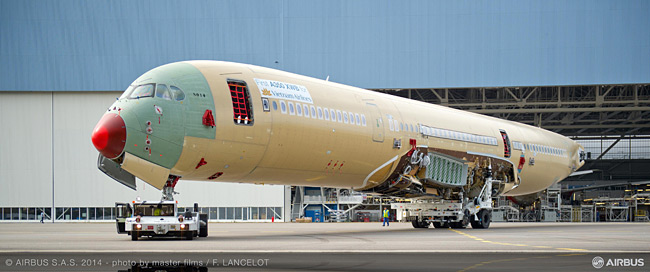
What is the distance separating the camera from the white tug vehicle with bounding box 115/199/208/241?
20.8 m

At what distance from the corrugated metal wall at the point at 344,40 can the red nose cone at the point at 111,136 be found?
108 feet

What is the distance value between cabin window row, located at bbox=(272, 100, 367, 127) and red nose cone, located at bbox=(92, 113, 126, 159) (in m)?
4.97

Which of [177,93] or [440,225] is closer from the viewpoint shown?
[177,93]

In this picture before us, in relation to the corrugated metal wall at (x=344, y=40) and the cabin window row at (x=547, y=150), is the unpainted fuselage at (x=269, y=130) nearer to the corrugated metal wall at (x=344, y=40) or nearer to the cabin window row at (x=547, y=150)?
the cabin window row at (x=547, y=150)

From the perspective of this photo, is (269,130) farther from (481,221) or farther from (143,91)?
(481,221)

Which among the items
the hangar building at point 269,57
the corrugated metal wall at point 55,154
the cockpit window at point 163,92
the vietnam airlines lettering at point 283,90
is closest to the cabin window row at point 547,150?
the hangar building at point 269,57

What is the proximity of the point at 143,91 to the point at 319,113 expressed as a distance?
629cm

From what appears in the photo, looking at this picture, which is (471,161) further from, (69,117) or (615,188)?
(615,188)

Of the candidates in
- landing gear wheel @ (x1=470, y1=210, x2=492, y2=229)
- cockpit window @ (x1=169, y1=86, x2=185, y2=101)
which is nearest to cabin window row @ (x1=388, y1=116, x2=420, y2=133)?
landing gear wheel @ (x1=470, y1=210, x2=492, y2=229)

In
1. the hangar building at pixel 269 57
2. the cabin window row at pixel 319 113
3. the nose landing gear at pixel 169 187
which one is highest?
the hangar building at pixel 269 57

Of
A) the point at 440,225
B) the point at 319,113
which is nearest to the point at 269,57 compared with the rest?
the point at 440,225

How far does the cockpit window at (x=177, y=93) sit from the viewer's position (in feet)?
67.3

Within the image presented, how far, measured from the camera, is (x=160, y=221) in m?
21.0

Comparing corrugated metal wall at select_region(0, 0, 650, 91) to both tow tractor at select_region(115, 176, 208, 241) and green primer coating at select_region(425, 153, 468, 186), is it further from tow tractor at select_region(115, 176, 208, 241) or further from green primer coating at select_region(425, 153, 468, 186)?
tow tractor at select_region(115, 176, 208, 241)
